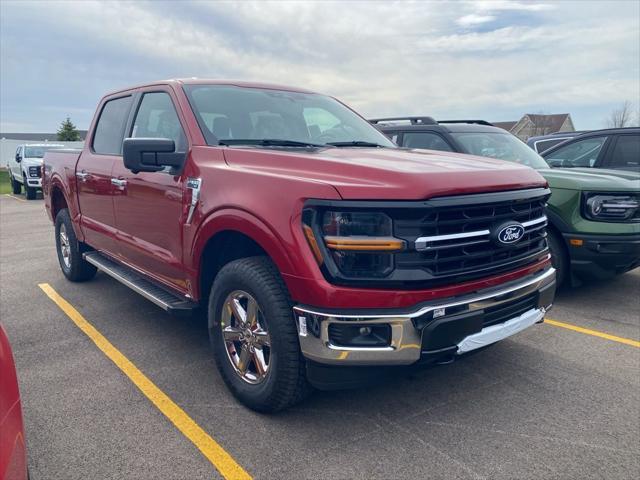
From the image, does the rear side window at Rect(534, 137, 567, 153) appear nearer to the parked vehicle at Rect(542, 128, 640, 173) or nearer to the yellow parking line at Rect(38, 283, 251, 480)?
the parked vehicle at Rect(542, 128, 640, 173)

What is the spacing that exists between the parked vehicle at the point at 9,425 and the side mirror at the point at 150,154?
171 cm

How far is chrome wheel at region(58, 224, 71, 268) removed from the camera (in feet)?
19.3

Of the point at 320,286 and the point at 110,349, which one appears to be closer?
the point at 320,286

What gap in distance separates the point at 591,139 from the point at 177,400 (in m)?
6.82

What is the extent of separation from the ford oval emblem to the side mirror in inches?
81.2

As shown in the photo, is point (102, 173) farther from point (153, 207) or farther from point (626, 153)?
point (626, 153)

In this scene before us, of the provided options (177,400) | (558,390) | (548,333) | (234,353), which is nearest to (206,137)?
(234,353)

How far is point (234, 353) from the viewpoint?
10.4 feet

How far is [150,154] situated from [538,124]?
2441 inches

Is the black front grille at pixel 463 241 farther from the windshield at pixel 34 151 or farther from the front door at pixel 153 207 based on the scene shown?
the windshield at pixel 34 151

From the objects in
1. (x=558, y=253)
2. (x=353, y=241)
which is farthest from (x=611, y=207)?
(x=353, y=241)

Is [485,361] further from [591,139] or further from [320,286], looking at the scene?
[591,139]

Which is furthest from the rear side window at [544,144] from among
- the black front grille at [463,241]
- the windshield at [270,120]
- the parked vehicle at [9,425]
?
the parked vehicle at [9,425]

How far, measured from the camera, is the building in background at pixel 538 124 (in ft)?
183
